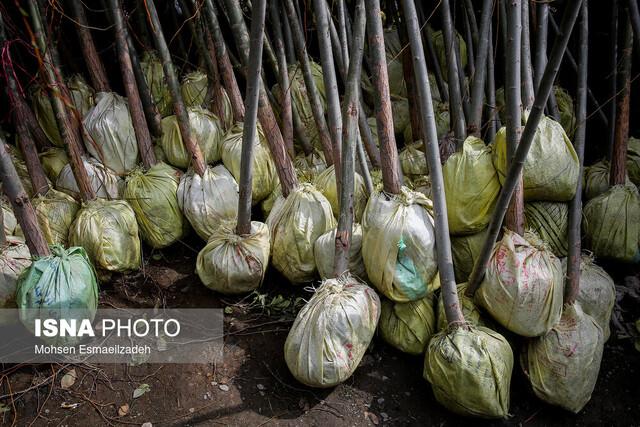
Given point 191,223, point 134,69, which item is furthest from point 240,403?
point 134,69

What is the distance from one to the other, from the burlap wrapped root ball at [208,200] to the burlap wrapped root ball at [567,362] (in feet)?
5.35

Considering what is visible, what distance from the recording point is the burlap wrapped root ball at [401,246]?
2.35m

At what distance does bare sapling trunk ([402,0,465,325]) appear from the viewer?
2.21 metres

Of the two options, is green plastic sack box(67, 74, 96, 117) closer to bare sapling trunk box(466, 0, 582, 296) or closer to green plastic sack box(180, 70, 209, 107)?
green plastic sack box(180, 70, 209, 107)

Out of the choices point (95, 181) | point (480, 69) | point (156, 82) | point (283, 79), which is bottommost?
point (95, 181)

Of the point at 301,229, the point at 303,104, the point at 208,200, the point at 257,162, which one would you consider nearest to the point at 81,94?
the point at 208,200

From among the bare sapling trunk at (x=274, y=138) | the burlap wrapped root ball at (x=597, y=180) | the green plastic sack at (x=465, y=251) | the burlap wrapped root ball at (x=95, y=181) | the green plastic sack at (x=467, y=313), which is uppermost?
the bare sapling trunk at (x=274, y=138)

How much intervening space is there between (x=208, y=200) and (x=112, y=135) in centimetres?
67

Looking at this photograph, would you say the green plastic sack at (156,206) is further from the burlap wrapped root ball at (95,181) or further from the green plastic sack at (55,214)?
the green plastic sack at (55,214)

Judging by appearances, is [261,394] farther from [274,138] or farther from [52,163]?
[52,163]

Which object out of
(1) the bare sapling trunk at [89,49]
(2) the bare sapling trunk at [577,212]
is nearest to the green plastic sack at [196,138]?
(1) the bare sapling trunk at [89,49]

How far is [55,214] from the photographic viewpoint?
9.59 feet

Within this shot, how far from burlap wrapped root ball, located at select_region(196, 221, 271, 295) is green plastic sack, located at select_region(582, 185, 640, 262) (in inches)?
64.3

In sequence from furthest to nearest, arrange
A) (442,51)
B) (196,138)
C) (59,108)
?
1. (442,51)
2. (196,138)
3. (59,108)
